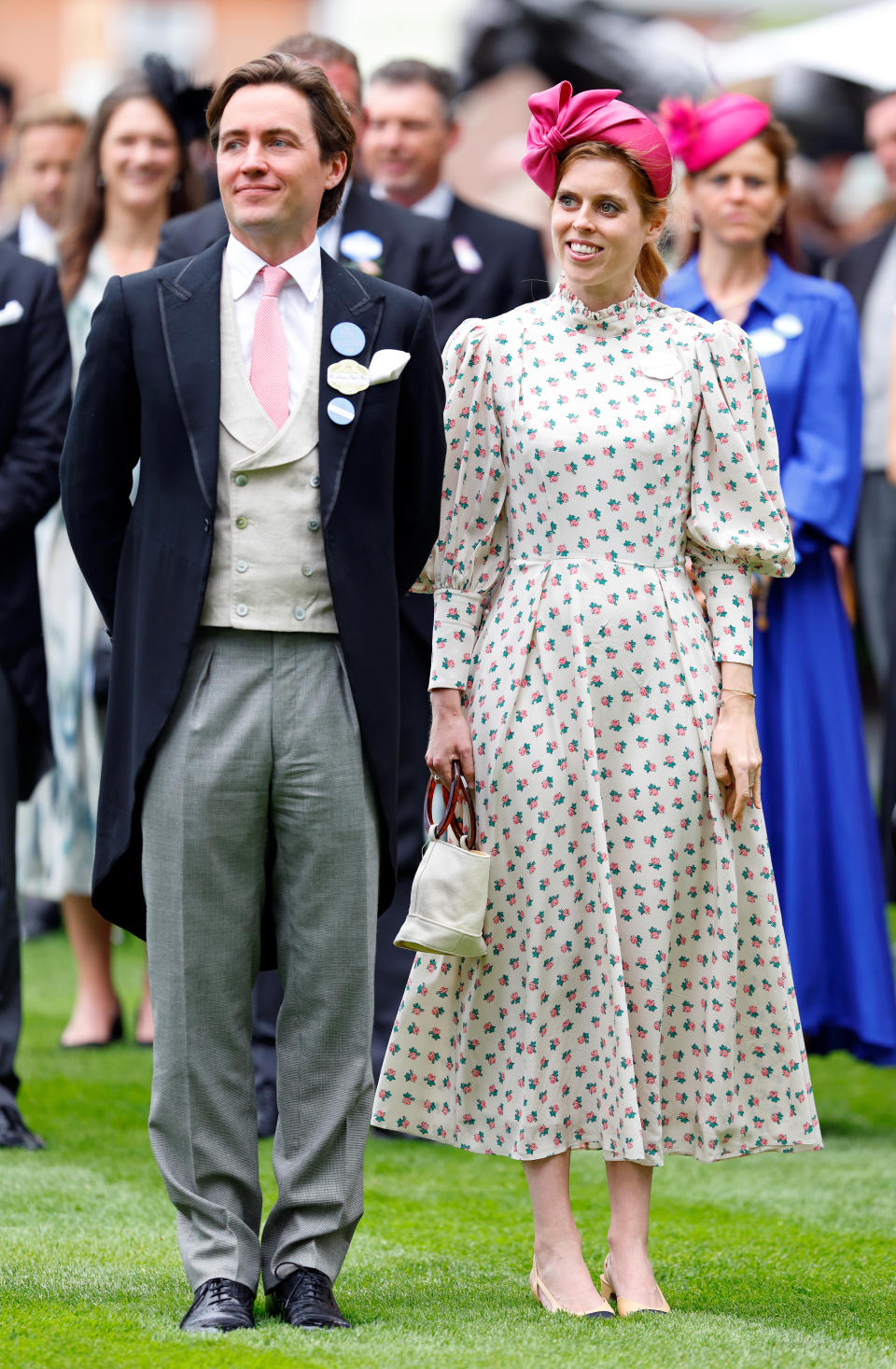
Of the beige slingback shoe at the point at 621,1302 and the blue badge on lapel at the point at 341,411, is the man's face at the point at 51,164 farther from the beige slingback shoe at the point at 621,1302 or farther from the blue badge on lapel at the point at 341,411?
the beige slingback shoe at the point at 621,1302

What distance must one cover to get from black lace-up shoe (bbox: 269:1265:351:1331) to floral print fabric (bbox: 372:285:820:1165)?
0.38 m

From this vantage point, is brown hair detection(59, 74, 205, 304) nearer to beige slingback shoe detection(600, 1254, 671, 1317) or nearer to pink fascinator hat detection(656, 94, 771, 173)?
pink fascinator hat detection(656, 94, 771, 173)

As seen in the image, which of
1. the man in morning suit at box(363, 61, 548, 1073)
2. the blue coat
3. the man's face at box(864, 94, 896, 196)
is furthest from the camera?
the man's face at box(864, 94, 896, 196)

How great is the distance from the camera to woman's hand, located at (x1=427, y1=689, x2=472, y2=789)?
13.2ft

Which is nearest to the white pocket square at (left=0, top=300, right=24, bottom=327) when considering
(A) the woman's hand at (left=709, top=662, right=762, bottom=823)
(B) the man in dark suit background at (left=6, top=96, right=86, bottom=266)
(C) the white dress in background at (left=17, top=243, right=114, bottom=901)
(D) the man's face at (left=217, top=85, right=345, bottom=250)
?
(C) the white dress in background at (left=17, top=243, right=114, bottom=901)

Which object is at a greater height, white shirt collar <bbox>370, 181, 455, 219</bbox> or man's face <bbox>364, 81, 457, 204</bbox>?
man's face <bbox>364, 81, 457, 204</bbox>

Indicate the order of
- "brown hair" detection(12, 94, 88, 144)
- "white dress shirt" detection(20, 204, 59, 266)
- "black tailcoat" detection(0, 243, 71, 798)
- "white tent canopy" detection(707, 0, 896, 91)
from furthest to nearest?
"white tent canopy" detection(707, 0, 896, 91) → "brown hair" detection(12, 94, 88, 144) → "white dress shirt" detection(20, 204, 59, 266) → "black tailcoat" detection(0, 243, 71, 798)

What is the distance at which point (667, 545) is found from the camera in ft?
13.2

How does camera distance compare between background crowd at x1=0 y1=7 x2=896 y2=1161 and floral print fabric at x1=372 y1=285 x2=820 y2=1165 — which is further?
background crowd at x1=0 y1=7 x2=896 y2=1161

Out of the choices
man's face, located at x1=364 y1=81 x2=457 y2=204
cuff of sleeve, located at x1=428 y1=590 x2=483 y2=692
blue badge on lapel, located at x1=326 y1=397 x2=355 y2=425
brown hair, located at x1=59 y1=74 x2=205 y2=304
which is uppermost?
man's face, located at x1=364 y1=81 x2=457 y2=204

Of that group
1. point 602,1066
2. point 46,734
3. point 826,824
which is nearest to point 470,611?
point 602,1066

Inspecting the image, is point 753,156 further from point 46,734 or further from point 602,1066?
point 602,1066

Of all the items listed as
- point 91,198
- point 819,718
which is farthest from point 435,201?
point 819,718

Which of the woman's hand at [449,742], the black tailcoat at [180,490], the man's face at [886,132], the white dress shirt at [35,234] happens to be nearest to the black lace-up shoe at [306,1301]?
the black tailcoat at [180,490]
